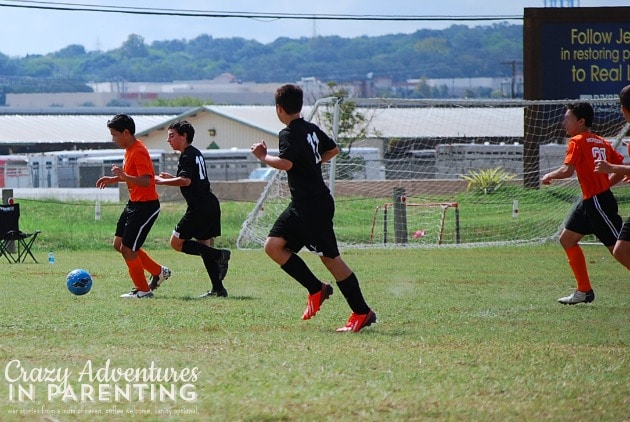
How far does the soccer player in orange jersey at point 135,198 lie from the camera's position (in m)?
12.1

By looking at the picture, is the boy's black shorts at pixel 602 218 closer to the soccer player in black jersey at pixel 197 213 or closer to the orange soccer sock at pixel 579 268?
the orange soccer sock at pixel 579 268

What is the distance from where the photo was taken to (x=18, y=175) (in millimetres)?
58406

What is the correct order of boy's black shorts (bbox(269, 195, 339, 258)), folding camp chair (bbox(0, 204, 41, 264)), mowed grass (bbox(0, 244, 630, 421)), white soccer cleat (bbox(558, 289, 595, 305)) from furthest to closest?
folding camp chair (bbox(0, 204, 41, 264)) < white soccer cleat (bbox(558, 289, 595, 305)) < boy's black shorts (bbox(269, 195, 339, 258)) < mowed grass (bbox(0, 244, 630, 421))

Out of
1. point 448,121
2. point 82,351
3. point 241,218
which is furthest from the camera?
point 448,121

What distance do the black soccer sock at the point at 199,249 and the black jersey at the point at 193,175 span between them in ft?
1.41

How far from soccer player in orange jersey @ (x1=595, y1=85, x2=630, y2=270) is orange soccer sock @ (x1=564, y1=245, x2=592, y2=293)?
1515mm

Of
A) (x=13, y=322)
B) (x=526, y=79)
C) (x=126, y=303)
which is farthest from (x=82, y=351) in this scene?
(x=526, y=79)

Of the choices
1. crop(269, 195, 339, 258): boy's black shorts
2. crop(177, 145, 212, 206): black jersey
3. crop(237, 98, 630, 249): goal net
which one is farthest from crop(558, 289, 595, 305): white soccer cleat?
crop(237, 98, 630, 249): goal net

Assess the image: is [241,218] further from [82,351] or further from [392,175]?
[82,351]

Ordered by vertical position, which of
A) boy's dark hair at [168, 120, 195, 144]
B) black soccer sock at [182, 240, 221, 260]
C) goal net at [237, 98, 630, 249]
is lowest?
goal net at [237, 98, 630, 249]

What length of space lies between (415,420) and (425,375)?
1.19 m

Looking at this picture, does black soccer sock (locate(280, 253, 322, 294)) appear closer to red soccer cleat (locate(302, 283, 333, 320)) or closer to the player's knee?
red soccer cleat (locate(302, 283, 333, 320))

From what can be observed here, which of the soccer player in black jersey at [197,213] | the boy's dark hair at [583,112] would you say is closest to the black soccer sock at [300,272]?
the soccer player in black jersey at [197,213]

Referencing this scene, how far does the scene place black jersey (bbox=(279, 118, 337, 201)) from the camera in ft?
30.6
